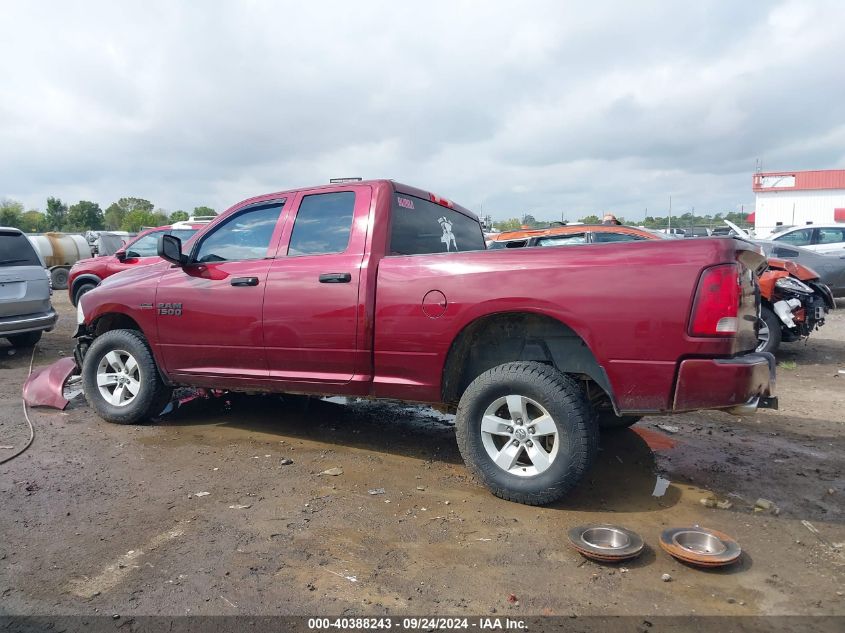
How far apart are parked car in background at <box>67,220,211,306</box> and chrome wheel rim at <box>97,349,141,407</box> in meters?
5.70

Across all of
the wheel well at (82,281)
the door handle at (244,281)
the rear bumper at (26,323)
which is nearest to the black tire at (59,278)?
the wheel well at (82,281)

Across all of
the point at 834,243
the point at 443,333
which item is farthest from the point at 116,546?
the point at 834,243

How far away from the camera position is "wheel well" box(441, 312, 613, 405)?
3.67m

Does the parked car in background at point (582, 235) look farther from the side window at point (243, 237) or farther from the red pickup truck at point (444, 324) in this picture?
the side window at point (243, 237)

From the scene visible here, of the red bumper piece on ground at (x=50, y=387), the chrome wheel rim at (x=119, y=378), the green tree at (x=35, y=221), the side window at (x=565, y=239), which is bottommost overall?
the red bumper piece on ground at (x=50, y=387)

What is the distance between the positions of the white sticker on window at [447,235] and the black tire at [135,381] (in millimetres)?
2677

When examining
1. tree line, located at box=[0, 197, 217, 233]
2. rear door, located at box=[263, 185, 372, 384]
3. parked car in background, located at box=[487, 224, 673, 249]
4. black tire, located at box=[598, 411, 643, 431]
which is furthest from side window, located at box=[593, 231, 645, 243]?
tree line, located at box=[0, 197, 217, 233]

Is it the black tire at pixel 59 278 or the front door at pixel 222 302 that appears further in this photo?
the black tire at pixel 59 278

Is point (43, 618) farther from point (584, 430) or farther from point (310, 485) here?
point (584, 430)

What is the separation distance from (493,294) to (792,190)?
59641 millimetres

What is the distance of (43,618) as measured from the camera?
258cm

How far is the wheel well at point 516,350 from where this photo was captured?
367 centimetres

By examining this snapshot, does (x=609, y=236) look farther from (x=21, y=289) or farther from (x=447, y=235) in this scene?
(x=21, y=289)

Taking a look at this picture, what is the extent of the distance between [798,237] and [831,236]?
2.33ft
